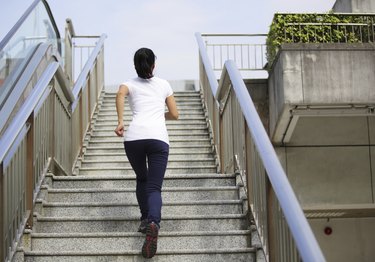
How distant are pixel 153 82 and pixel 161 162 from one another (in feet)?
1.97

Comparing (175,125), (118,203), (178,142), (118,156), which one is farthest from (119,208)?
(175,125)

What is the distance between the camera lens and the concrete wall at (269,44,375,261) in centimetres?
1034

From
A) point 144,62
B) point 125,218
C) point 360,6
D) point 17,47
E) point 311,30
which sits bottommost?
point 125,218

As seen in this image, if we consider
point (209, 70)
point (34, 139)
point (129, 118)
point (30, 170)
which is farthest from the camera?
point (129, 118)

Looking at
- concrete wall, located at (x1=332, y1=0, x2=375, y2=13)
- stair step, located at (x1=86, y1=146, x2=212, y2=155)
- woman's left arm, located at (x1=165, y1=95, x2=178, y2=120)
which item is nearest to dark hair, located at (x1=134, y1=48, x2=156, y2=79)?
woman's left arm, located at (x1=165, y1=95, x2=178, y2=120)

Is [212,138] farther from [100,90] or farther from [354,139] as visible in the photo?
[354,139]

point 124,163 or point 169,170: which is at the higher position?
point 124,163

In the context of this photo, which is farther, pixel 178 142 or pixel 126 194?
pixel 178 142

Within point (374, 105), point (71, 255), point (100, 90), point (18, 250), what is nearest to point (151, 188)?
point (71, 255)

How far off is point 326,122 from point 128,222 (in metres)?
7.67

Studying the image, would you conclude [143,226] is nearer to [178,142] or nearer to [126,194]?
[126,194]

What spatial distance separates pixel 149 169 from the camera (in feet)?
14.6

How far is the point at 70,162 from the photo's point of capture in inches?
264

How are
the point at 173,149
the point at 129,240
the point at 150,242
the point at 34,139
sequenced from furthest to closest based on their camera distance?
1. the point at 173,149
2. the point at 34,139
3. the point at 129,240
4. the point at 150,242
